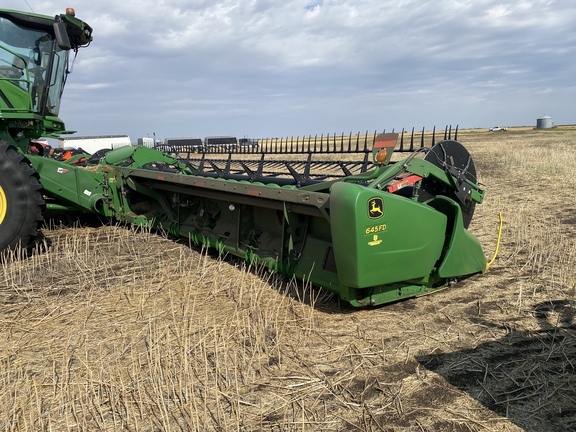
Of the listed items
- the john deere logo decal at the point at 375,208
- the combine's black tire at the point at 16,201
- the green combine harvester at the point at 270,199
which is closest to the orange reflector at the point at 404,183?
the green combine harvester at the point at 270,199

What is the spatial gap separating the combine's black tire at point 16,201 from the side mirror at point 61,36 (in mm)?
1247

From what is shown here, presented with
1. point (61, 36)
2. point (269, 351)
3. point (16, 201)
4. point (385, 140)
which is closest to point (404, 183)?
point (385, 140)

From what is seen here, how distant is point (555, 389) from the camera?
2.31m

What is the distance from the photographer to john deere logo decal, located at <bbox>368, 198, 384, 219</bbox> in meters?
2.89

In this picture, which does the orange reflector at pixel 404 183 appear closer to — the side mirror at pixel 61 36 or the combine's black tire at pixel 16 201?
the combine's black tire at pixel 16 201

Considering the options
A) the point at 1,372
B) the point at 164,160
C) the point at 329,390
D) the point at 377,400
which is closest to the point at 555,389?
the point at 377,400

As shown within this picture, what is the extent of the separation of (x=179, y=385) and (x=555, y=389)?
1872 millimetres

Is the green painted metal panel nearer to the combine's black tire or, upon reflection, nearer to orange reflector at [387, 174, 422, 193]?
orange reflector at [387, 174, 422, 193]

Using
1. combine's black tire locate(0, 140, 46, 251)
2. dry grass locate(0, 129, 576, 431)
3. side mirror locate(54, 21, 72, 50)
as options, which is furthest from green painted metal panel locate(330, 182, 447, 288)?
side mirror locate(54, 21, 72, 50)

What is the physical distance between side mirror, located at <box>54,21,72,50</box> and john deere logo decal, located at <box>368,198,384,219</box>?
12.9ft

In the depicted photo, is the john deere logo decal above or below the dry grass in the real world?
above

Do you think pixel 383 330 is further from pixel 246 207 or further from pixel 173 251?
pixel 173 251

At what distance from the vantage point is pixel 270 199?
3924mm

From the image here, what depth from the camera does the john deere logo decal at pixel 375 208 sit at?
2887mm
